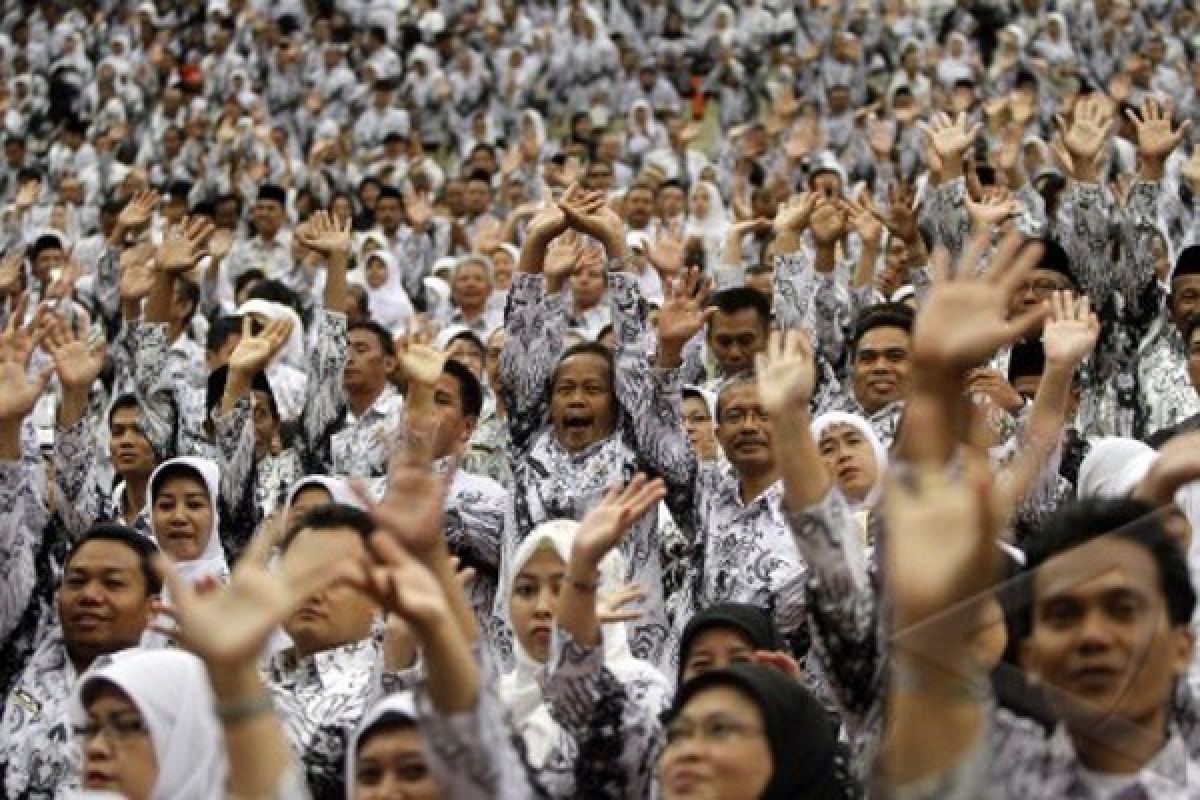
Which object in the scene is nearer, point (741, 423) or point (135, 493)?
point (741, 423)

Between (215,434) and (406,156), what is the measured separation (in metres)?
9.31

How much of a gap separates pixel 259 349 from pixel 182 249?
1.08m

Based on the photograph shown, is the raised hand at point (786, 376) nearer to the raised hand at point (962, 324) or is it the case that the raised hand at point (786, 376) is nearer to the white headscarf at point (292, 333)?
the raised hand at point (962, 324)

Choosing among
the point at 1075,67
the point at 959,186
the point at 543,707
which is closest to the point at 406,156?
the point at 1075,67

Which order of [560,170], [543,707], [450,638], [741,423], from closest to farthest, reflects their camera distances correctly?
[450,638] → [543,707] → [741,423] → [560,170]

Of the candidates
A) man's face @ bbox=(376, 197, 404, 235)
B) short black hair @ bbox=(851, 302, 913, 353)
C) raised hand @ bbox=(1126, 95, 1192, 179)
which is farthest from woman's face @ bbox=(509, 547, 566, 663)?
man's face @ bbox=(376, 197, 404, 235)

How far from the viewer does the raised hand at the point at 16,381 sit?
425 cm

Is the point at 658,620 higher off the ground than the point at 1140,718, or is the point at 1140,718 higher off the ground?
the point at 658,620

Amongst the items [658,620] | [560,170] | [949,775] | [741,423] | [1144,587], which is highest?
[560,170]

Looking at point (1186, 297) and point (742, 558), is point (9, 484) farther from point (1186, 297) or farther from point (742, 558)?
point (1186, 297)

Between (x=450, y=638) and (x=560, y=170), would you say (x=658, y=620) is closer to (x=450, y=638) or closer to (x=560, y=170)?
(x=450, y=638)

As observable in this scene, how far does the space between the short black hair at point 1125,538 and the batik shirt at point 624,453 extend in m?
2.24

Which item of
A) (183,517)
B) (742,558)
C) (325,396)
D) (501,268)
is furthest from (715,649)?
(501,268)

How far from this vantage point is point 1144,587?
7.02 ft
